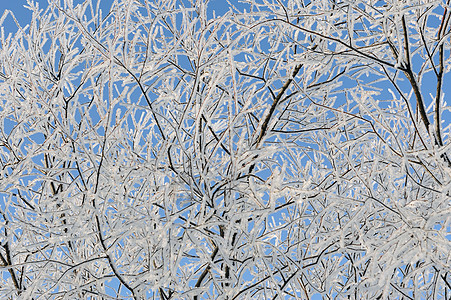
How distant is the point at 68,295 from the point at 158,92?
1.73 m

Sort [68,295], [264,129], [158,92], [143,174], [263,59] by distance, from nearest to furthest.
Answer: [68,295]
[143,174]
[264,129]
[263,59]
[158,92]

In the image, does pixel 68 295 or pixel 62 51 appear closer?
pixel 68 295

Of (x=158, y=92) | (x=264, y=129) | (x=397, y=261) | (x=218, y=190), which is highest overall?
(x=158, y=92)

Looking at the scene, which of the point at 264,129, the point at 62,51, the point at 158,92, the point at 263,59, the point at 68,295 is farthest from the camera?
the point at 62,51

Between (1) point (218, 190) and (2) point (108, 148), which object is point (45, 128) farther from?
(1) point (218, 190)

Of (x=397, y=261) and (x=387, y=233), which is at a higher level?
(x=387, y=233)

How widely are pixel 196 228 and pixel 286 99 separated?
128 cm

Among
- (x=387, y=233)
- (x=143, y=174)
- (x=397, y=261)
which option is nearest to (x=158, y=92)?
(x=143, y=174)

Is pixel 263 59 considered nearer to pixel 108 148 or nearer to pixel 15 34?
pixel 108 148

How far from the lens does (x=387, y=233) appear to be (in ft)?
10.4

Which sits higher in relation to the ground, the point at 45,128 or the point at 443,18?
the point at 45,128

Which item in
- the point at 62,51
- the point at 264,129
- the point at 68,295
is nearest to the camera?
the point at 68,295

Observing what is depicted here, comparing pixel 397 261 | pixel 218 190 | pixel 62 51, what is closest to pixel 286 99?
pixel 218 190

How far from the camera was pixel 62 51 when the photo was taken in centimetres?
440
